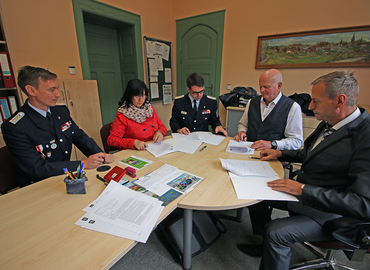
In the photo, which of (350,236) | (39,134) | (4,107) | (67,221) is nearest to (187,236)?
(67,221)

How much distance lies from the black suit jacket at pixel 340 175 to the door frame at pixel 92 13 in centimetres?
312

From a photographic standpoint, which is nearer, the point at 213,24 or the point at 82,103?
the point at 82,103

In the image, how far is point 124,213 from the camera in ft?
2.66

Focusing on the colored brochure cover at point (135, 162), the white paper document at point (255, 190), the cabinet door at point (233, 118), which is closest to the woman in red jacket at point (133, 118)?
the colored brochure cover at point (135, 162)

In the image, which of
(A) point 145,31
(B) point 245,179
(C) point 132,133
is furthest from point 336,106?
(A) point 145,31

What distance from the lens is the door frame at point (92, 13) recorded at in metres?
2.67

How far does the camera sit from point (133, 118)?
1756mm

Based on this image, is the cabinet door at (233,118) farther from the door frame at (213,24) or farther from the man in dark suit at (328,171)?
the man in dark suit at (328,171)

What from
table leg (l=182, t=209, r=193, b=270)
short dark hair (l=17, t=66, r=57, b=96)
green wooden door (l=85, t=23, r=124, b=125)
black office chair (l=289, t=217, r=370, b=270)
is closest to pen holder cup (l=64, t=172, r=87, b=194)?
table leg (l=182, t=209, r=193, b=270)

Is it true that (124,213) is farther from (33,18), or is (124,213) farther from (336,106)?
(33,18)

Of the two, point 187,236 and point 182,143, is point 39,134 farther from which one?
point 187,236

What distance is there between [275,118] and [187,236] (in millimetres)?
1334

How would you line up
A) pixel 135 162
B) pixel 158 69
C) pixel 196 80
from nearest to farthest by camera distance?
1. pixel 135 162
2. pixel 196 80
3. pixel 158 69

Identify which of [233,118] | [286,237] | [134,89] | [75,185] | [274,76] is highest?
[274,76]
